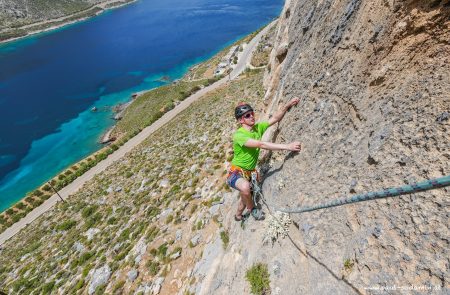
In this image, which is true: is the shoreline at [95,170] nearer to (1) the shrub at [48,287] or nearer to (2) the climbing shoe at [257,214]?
(1) the shrub at [48,287]

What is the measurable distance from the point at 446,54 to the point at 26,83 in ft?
439

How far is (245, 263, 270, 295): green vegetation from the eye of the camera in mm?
6378

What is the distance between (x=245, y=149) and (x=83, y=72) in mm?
121048

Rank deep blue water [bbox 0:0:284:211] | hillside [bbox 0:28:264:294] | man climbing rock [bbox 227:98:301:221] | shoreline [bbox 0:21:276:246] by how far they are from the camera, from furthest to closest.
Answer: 1. deep blue water [bbox 0:0:284:211]
2. shoreline [bbox 0:21:276:246]
3. hillside [bbox 0:28:264:294]
4. man climbing rock [bbox 227:98:301:221]

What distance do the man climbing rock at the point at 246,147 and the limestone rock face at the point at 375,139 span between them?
0.81 metres

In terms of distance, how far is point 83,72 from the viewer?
10925 cm

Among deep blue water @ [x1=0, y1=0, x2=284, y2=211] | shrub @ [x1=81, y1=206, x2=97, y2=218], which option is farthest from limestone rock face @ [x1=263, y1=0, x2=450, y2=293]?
deep blue water @ [x1=0, y1=0, x2=284, y2=211]

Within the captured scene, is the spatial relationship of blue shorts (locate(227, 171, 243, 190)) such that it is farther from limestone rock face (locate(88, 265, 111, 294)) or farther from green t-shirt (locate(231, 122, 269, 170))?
limestone rock face (locate(88, 265, 111, 294))

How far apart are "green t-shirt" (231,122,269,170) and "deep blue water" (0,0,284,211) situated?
6503 centimetres

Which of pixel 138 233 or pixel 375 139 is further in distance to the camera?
pixel 138 233

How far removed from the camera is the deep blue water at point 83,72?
66.8m

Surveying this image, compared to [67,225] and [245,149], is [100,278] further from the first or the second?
[67,225]

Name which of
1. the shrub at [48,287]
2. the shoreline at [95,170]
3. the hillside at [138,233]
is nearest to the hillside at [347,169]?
the hillside at [138,233]

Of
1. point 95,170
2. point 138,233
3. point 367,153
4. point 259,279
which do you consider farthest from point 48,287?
point 95,170
